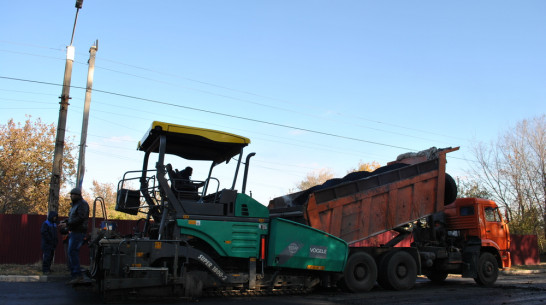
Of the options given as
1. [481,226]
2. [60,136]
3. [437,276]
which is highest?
[60,136]

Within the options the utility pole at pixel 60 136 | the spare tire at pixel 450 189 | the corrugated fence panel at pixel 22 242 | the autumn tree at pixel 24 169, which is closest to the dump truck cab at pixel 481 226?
the spare tire at pixel 450 189

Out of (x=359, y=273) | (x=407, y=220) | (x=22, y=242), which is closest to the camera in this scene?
(x=359, y=273)

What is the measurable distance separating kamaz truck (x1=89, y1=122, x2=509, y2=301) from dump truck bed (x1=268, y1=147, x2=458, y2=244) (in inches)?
0.9

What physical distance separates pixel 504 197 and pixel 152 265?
2639cm

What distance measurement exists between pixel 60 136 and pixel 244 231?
682cm

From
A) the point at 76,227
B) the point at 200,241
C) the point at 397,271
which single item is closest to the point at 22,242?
the point at 76,227

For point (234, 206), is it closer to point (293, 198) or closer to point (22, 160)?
point (293, 198)

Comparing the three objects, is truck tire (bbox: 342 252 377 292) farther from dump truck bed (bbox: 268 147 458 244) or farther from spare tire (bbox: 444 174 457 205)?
spare tire (bbox: 444 174 457 205)

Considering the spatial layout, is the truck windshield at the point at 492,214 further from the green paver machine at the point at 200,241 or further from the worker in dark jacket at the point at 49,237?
the worker in dark jacket at the point at 49,237

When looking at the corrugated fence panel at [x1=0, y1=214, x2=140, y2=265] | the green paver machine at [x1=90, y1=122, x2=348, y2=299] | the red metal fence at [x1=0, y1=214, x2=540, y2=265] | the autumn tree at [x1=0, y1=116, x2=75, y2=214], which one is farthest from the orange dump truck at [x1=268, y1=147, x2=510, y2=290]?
the autumn tree at [x1=0, y1=116, x2=75, y2=214]

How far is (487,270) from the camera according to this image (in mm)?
11039

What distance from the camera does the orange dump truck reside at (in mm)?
8977

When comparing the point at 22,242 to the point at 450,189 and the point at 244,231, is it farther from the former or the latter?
the point at 450,189

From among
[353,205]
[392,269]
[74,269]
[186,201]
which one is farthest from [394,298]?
[74,269]
